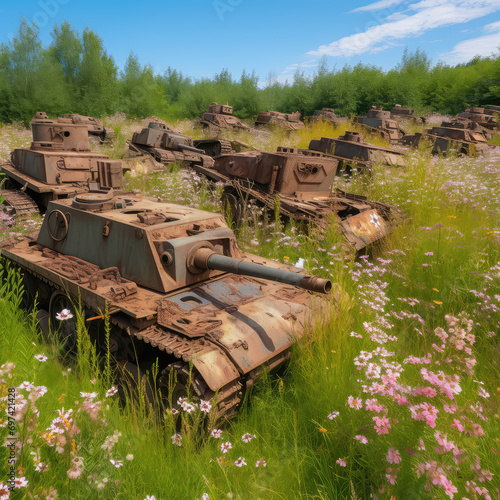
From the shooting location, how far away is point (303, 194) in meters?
9.36

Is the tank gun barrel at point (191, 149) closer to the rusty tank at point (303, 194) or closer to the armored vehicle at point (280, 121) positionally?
the rusty tank at point (303, 194)

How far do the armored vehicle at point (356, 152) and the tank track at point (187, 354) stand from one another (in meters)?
9.69

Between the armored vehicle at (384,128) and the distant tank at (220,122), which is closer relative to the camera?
the armored vehicle at (384,128)

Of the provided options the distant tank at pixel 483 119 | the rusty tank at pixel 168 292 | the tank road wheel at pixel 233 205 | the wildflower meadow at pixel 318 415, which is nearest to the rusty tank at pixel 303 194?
the tank road wheel at pixel 233 205

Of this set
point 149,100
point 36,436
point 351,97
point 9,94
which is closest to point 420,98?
point 351,97

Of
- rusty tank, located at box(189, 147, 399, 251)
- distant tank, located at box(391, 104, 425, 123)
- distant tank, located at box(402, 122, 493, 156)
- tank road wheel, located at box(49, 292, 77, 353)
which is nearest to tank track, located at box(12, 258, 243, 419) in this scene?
tank road wheel, located at box(49, 292, 77, 353)

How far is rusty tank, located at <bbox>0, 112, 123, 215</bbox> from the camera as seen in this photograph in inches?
349

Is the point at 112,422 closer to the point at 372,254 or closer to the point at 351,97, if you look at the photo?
the point at 372,254

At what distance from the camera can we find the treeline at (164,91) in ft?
85.4

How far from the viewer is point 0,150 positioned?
14508 mm

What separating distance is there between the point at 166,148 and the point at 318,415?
47.3 ft

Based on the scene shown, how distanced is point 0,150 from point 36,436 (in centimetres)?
1507

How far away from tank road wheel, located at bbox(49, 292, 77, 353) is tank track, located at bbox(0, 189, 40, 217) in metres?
4.16

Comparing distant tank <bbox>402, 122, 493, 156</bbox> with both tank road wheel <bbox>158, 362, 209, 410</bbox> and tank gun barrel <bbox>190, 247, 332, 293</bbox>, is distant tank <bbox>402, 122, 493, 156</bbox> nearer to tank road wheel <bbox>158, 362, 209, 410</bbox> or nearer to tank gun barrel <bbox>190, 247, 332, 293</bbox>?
tank gun barrel <bbox>190, 247, 332, 293</bbox>
